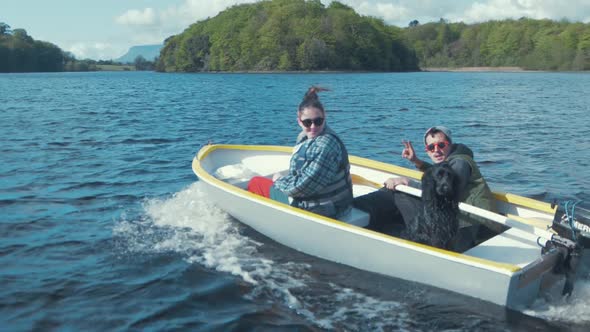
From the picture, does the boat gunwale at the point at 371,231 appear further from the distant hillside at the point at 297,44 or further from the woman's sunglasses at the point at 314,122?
the distant hillside at the point at 297,44

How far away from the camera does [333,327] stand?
199 inches

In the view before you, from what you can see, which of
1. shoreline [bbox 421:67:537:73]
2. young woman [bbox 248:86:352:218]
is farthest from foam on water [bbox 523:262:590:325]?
shoreline [bbox 421:67:537:73]

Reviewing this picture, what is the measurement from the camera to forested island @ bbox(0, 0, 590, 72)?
323 ft

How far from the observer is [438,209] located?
5188mm

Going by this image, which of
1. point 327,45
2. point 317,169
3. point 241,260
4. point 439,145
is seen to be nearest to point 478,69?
point 327,45

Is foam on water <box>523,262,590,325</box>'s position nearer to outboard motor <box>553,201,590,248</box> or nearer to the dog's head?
outboard motor <box>553,201,590,248</box>

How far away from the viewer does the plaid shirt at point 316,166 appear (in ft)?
19.1

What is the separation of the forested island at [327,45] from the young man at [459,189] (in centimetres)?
9271

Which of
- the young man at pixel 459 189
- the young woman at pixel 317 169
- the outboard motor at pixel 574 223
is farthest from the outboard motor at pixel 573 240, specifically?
the young woman at pixel 317 169

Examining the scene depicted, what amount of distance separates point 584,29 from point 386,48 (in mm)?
36767

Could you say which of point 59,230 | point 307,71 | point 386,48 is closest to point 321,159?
point 59,230

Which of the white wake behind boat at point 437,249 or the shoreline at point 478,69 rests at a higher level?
the shoreline at point 478,69

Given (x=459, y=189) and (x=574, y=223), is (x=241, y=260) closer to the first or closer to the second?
(x=459, y=189)

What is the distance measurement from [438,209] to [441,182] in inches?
14.1
